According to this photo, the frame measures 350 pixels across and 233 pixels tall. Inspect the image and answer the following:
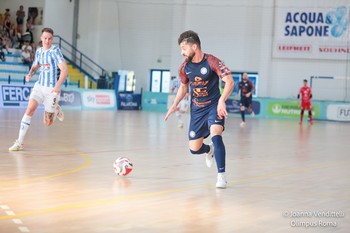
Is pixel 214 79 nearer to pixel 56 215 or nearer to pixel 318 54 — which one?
pixel 56 215

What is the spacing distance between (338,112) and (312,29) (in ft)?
20.5

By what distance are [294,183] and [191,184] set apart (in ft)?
5.54

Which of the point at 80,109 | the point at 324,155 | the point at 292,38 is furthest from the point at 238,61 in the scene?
the point at 324,155

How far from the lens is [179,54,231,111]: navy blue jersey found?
403 inches

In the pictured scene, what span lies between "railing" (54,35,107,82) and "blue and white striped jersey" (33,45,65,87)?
3264 centimetres

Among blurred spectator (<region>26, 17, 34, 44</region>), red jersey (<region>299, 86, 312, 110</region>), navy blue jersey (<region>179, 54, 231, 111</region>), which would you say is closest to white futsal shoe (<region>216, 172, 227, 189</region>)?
navy blue jersey (<region>179, 54, 231, 111</region>)

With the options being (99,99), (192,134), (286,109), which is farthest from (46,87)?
(286,109)

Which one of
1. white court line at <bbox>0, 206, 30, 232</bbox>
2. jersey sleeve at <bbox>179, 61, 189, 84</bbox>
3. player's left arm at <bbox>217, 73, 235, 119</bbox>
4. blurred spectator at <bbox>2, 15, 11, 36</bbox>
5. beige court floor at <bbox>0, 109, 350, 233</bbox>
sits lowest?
beige court floor at <bbox>0, 109, 350, 233</bbox>

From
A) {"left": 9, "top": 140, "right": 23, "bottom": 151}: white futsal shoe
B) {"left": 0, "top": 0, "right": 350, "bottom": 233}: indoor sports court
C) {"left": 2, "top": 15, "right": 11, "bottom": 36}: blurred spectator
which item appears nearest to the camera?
{"left": 0, "top": 0, "right": 350, "bottom": 233}: indoor sports court

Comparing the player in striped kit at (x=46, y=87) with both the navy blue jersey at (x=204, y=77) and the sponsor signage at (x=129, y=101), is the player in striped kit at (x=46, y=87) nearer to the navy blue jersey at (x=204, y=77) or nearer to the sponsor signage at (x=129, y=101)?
the navy blue jersey at (x=204, y=77)

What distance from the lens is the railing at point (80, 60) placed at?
155 feet

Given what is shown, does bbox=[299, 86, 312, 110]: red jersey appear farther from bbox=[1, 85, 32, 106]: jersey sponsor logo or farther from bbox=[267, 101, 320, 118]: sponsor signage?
bbox=[1, 85, 32, 106]: jersey sponsor logo

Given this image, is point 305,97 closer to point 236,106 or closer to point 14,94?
point 236,106

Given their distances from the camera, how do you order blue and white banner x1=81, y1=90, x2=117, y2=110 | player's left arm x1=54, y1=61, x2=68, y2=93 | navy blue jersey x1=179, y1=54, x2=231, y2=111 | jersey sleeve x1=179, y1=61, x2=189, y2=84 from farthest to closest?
blue and white banner x1=81, y1=90, x2=117, y2=110 → player's left arm x1=54, y1=61, x2=68, y2=93 → jersey sleeve x1=179, y1=61, x2=189, y2=84 → navy blue jersey x1=179, y1=54, x2=231, y2=111
